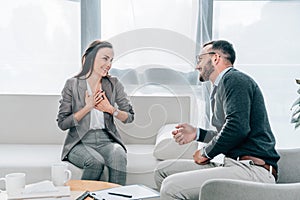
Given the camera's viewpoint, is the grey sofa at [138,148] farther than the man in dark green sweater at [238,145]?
Yes

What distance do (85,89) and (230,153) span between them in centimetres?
94

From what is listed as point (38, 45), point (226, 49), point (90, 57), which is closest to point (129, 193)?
point (226, 49)

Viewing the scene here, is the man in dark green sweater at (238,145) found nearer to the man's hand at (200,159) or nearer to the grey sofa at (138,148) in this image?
the man's hand at (200,159)

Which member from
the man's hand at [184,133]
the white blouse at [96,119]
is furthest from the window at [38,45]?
the man's hand at [184,133]

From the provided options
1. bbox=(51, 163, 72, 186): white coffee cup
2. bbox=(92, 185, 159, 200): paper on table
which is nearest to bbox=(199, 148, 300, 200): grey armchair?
bbox=(92, 185, 159, 200): paper on table

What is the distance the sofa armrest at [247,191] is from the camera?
1.31 m

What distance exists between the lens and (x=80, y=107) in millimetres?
2316

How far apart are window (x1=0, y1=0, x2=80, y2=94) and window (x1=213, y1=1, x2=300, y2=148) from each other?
113cm

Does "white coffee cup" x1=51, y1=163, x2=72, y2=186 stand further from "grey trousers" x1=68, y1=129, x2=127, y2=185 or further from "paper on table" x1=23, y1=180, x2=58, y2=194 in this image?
"grey trousers" x1=68, y1=129, x2=127, y2=185

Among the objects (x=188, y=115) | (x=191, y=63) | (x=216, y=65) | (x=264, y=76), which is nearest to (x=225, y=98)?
(x=216, y=65)

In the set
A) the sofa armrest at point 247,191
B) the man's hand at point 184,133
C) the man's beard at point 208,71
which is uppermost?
the man's beard at point 208,71

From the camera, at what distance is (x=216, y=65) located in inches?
77.3

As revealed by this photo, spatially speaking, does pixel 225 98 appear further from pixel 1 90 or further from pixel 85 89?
pixel 1 90

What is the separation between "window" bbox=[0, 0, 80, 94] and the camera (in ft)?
9.98
